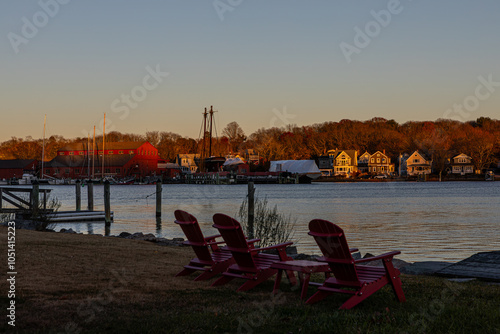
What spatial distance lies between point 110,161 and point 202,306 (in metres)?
126

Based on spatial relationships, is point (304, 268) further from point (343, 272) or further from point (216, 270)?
point (216, 270)

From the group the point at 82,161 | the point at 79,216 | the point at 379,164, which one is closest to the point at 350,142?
the point at 379,164

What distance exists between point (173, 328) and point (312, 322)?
1.51 m

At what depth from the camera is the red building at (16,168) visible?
137m

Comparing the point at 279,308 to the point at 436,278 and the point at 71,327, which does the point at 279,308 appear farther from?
the point at 436,278

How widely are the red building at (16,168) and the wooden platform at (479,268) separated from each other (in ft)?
450

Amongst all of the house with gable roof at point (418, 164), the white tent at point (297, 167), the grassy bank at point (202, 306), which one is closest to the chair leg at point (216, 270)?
the grassy bank at point (202, 306)

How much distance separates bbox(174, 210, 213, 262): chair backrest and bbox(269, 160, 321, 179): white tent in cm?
12755

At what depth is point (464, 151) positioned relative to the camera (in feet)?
505

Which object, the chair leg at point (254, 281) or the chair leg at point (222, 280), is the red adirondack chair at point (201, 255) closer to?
the chair leg at point (222, 280)

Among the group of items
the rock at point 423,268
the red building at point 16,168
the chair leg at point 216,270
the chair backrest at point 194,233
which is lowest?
the rock at point 423,268

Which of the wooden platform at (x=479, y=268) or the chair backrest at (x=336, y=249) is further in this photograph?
the wooden platform at (x=479, y=268)

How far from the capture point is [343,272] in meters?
7.13

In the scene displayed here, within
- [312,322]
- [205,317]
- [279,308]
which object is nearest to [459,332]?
[312,322]
